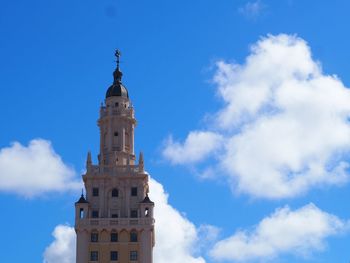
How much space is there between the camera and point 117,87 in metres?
159

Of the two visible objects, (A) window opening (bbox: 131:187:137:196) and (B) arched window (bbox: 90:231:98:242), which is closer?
(B) arched window (bbox: 90:231:98:242)

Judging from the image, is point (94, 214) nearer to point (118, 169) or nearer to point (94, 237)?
point (94, 237)

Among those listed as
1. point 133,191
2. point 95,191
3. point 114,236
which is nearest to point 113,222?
point 114,236

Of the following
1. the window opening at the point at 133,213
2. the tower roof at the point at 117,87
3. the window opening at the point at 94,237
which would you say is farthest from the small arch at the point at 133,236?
the tower roof at the point at 117,87

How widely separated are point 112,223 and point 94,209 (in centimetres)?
410

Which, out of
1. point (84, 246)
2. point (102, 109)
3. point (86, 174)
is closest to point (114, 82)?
point (102, 109)

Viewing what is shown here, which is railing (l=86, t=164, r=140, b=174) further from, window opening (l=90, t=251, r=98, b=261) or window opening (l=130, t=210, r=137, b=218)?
window opening (l=90, t=251, r=98, b=261)

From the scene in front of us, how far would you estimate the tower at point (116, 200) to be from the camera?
14538 centimetres

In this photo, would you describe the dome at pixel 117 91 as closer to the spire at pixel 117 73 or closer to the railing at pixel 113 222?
the spire at pixel 117 73

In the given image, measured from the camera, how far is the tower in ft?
477

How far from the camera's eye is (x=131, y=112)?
516ft

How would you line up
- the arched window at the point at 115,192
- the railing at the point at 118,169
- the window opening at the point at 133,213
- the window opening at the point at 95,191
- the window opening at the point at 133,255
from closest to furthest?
1. the window opening at the point at 133,255
2. the window opening at the point at 133,213
3. the window opening at the point at 95,191
4. the arched window at the point at 115,192
5. the railing at the point at 118,169

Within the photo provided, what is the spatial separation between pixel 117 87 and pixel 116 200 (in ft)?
65.1

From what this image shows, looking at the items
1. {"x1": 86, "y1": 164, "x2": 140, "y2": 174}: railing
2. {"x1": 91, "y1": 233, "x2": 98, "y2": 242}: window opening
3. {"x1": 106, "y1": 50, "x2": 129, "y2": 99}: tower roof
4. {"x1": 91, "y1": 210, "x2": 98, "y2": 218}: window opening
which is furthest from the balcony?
{"x1": 106, "y1": 50, "x2": 129, "y2": 99}: tower roof
